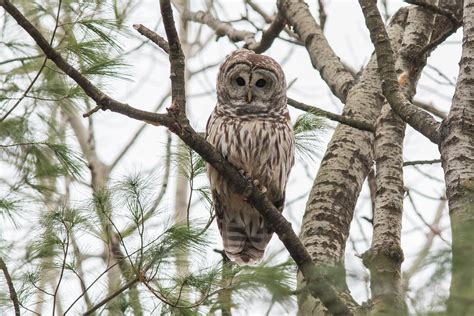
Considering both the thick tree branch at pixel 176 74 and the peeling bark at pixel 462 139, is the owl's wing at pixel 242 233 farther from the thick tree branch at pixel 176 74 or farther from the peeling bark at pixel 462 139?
the peeling bark at pixel 462 139

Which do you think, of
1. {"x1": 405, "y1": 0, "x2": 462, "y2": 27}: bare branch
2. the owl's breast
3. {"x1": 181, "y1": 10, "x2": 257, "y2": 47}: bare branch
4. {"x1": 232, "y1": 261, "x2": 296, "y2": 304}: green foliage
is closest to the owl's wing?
the owl's breast

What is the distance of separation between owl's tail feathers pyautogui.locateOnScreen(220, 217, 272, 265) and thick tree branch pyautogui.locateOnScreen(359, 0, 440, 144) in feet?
6.08

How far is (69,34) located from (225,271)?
1.76 m

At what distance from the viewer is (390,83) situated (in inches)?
126

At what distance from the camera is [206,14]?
6.48 meters

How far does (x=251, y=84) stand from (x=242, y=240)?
950 millimetres

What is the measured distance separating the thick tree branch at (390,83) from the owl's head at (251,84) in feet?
4.76

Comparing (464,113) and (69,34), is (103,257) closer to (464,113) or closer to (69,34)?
(69,34)

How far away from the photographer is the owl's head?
4.77 m

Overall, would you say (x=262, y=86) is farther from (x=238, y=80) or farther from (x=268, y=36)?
(x=268, y=36)

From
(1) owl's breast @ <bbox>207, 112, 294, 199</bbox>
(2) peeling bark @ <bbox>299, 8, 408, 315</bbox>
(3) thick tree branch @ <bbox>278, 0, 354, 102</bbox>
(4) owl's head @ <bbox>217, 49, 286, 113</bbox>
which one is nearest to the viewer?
(2) peeling bark @ <bbox>299, 8, 408, 315</bbox>

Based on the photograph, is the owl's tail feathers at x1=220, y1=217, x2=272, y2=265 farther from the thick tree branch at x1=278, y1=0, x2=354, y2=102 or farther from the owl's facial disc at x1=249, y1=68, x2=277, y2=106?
the thick tree branch at x1=278, y1=0, x2=354, y2=102

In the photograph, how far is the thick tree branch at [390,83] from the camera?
2.93 meters

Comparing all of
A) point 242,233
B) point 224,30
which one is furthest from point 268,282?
point 224,30
